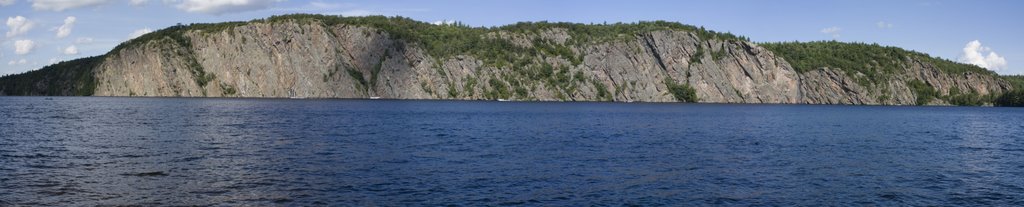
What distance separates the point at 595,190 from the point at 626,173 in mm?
6556

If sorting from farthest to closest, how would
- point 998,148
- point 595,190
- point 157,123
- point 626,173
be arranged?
point 157,123 → point 998,148 → point 626,173 → point 595,190

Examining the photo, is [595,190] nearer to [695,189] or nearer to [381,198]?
[695,189]

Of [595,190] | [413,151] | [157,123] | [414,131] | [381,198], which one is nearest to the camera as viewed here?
[381,198]

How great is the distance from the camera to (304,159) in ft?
145

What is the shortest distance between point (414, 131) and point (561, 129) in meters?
15.0

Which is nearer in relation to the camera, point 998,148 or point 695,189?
point 695,189

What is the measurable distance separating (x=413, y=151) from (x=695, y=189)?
20.4 m

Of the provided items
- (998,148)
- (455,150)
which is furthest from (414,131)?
(998,148)

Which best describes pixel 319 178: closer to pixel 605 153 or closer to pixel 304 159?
pixel 304 159

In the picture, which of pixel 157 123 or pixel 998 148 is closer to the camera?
pixel 998 148

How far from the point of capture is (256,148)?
1993 inches

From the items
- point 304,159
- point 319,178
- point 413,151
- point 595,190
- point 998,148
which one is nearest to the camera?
point 595,190

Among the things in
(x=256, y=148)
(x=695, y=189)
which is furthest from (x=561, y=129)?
(x=695, y=189)

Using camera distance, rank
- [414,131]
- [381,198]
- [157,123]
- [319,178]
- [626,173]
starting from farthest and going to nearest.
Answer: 1. [157,123]
2. [414,131]
3. [626,173]
4. [319,178]
5. [381,198]
